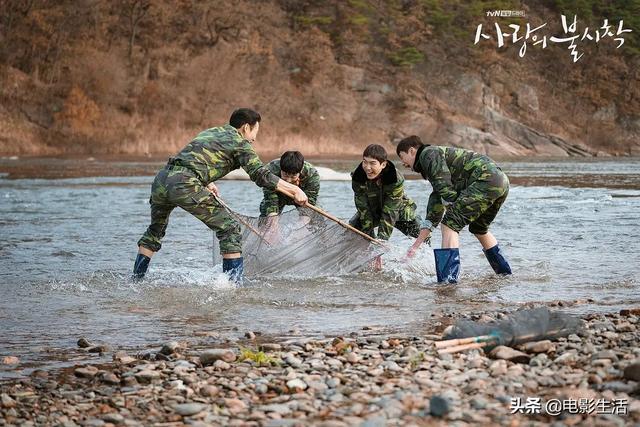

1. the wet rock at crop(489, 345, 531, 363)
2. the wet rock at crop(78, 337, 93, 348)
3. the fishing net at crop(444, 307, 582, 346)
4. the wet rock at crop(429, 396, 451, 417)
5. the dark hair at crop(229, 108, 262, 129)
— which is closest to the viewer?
the wet rock at crop(429, 396, 451, 417)

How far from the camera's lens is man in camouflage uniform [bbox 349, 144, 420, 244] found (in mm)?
8883

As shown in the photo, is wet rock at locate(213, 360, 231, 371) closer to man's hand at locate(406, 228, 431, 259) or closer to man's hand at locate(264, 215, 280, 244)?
man's hand at locate(406, 228, 431, 259)

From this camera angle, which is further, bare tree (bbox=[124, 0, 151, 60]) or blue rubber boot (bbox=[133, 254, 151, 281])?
bare tree (bbox=[124, 0, 151, 60])

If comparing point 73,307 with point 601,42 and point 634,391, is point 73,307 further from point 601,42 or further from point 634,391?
point 601,42

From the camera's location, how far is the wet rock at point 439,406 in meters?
4.11

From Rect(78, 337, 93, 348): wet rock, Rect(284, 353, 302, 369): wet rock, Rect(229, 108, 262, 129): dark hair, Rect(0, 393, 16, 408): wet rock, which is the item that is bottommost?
Rect(78, 337, 93, 348): wet rock

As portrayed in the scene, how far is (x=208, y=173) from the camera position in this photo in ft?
26.3

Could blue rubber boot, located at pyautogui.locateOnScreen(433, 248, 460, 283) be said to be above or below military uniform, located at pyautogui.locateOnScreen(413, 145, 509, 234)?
below

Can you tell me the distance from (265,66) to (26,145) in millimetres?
13817

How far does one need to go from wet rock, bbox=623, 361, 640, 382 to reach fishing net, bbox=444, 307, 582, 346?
92cm

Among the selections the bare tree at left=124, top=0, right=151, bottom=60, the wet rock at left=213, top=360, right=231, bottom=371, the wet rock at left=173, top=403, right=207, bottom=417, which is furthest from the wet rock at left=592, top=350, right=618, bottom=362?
the bare tree at left=124, top=0, right=151, bottom=60

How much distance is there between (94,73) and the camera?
138 feet

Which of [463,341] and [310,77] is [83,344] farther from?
[310,77]

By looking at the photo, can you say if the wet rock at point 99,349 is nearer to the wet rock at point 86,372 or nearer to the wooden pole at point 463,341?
the wet rock at point 86,372
